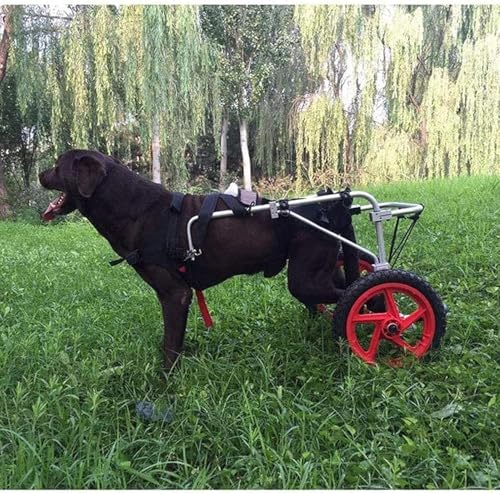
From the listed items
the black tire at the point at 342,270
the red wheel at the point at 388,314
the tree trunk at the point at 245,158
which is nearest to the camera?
the red wheel at the point at 388,314

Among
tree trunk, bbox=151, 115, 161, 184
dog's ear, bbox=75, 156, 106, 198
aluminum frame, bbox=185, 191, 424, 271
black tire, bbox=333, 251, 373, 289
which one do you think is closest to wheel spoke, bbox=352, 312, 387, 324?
aluminum frame, bbox=185, 191, 424, 271

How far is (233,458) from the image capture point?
179 cm

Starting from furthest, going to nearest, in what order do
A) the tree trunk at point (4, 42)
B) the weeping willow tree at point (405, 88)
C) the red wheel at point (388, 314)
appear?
the tree trunk at point (4, 42) < the weeping willow tree at point (405, 88) < the red wheel at point (388, 314)

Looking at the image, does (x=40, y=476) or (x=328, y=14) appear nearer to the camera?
(x=40, y=476)

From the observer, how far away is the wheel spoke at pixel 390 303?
2.36m

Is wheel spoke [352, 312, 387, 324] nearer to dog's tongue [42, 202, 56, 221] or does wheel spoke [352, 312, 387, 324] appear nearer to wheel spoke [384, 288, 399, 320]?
wheel spoke [384, 288, 399, 320]

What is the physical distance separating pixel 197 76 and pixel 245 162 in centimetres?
608

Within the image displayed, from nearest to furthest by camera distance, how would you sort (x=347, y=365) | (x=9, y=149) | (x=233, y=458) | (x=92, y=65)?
(x=233, y=458), (x=347, y=365), (x=92, y=65), (x=9, y=149)

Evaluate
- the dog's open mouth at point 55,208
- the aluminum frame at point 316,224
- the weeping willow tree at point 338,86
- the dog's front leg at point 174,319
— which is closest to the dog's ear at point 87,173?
the dog's open mouth at point 55,208

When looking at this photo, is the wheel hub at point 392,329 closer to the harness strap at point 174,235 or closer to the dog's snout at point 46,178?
the harness strap at point 174,235

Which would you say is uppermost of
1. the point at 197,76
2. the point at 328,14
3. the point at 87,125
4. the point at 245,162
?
the point at 328,14

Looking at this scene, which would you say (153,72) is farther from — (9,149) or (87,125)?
(9,149)

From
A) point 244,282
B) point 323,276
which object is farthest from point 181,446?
point 244,282

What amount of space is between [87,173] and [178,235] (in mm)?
534
